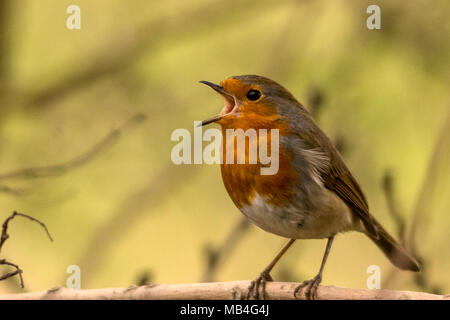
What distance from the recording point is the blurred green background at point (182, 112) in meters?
3.99

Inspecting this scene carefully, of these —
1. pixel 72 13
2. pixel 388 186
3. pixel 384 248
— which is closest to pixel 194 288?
pixel 388 186

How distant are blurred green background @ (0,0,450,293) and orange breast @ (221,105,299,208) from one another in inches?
17.6

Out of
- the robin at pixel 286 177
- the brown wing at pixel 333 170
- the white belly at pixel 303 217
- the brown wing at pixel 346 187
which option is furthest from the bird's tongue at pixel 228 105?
the brown wing at pixel 346 187

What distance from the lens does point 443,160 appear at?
2916 millimetres

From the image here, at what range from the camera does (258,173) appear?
330 centimetres

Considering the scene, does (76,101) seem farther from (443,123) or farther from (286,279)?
(443,123)

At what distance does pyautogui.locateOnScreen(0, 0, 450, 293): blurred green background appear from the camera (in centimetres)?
399

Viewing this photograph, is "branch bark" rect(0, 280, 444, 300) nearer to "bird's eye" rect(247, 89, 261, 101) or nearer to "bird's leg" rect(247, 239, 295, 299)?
"bird's leg" rect(247, 239, 295, 299)

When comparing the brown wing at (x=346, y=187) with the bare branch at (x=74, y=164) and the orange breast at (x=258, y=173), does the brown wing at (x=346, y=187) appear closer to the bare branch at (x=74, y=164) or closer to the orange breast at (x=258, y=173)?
the orange breast at (x=258, y=173)

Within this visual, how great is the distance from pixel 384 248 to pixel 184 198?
1.56 metres

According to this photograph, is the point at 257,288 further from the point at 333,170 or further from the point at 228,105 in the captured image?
the point at 228,105

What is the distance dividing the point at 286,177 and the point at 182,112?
5.40 ft

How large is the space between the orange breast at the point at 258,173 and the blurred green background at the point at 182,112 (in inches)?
17.6

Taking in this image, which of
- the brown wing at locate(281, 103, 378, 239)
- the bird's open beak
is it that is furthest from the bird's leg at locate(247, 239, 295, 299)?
the bird's open beak
